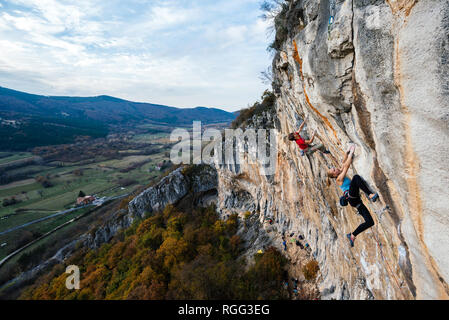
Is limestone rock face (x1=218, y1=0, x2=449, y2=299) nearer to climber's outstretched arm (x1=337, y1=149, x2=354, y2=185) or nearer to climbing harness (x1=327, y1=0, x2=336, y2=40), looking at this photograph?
climbing harness (x1=327, y1=0, x2=336, y2=40)

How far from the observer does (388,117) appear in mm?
3943

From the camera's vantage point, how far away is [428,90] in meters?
3.15

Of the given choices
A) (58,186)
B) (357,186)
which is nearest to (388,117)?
(357,186)

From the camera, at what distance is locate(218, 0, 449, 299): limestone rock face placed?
316 cm

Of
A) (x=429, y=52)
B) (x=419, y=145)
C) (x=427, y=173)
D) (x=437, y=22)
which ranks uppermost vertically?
(x=437, y=22)

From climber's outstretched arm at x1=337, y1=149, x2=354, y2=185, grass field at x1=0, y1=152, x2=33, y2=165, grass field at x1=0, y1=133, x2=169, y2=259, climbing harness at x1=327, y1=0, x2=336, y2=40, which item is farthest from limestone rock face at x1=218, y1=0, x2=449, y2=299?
grass field at x1=0, y1=152, x2=33, y2=165

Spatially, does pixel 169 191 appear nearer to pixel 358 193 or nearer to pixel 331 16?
pixel 358 193

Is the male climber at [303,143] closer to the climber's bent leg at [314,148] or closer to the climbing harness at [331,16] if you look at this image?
the climber's bent leg at [314,148]

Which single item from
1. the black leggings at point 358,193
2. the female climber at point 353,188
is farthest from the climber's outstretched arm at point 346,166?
the black leggings at point 358,193

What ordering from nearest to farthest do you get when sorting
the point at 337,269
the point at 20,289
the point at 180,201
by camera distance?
the point at 337,269 → the point at 20,289 → the point at 180,201

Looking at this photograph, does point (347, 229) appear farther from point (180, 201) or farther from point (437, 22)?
point (180, 201)

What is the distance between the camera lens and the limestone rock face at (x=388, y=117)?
10.4ft
